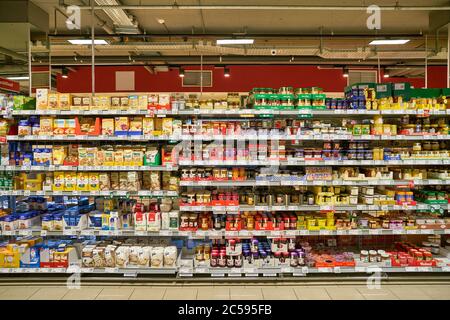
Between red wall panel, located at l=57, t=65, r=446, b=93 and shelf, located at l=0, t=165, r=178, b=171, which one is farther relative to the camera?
red wall panel, located at l=57, t=65, r=446, b=93

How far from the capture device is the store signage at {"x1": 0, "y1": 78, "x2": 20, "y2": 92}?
5196 millimetres

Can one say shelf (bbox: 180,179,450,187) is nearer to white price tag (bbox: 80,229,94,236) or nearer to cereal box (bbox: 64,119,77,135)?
white price tag (bbox: 80,229,94,236)

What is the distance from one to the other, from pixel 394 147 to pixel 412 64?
6.78 m

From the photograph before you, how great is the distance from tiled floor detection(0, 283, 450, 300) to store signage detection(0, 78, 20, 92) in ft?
9.57

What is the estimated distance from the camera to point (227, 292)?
4.00 meters

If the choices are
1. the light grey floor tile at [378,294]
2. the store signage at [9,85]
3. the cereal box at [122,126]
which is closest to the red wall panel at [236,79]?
the store signage at [9,85]

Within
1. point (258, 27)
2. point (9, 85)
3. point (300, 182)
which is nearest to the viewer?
point (300, 182)

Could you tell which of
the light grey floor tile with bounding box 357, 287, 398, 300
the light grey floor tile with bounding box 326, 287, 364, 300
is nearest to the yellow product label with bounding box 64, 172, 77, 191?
the light grey floor tile with bounding box 326, 287, 364, 300

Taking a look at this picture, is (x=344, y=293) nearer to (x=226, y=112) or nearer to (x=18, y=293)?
(x=226, y=112)

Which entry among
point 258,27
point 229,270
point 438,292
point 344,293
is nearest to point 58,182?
point 229,270

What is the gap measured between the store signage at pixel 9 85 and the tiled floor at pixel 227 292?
292cm

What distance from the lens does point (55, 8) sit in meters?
6.73

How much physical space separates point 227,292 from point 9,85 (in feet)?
14.7
